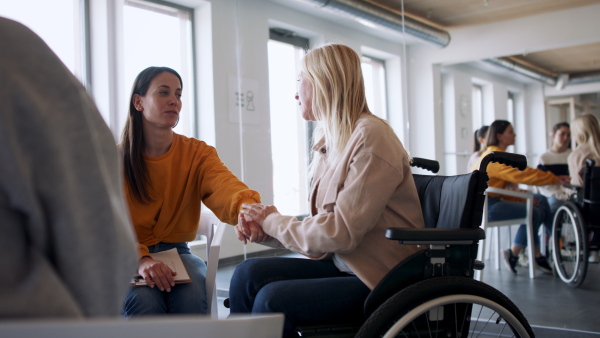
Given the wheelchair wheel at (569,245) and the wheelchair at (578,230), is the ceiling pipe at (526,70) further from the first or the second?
the wheelchair wheel at (569,245)

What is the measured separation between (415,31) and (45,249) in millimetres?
3144

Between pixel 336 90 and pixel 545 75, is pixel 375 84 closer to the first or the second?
pixel 545 75

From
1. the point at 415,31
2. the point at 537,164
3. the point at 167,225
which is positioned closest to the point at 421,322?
the point at 167,225

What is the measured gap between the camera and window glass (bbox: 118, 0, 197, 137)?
3.84 m

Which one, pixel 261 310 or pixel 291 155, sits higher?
pixel 291 155

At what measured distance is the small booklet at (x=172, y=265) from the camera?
169cm

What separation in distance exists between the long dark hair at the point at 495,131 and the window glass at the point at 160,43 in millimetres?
2017

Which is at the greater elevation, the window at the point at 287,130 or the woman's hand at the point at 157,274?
the window at the point at 287,130

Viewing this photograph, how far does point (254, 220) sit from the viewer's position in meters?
1.74

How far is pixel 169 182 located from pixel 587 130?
1882mm

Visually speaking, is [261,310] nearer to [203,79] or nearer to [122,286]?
[122,286]

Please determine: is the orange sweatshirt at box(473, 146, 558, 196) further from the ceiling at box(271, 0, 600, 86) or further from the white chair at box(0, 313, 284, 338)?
the white chair at box(0, 313, 284, 338)

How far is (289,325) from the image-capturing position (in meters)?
1.47

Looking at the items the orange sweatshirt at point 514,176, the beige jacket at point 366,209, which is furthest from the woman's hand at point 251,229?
the orange sweatshirt at point 514,176
